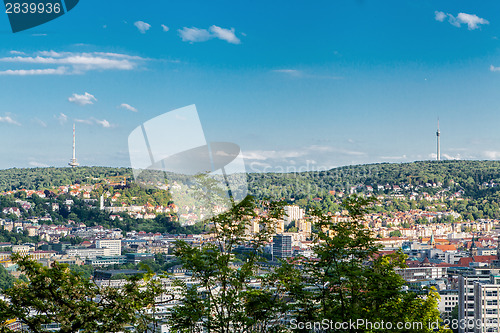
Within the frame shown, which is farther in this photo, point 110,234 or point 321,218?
point 110,234

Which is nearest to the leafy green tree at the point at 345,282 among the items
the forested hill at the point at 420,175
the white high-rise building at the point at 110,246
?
the white high-rise building at the point at 110,246

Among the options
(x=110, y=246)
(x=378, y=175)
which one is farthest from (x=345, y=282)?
(x=378, y=175)

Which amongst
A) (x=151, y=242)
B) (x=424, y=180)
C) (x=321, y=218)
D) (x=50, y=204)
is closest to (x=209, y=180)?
(x=321, y=218)

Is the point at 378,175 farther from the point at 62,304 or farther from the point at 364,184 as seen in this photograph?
the point at 62,304

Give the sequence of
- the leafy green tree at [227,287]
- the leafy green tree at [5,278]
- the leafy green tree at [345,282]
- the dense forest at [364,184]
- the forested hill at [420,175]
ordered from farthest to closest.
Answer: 1. the forested hill at [420,175]
2. the dense forest at [364,184]
3. the leafy green tree at [5,278]
4. the leafy green tree at [345,282]
5. the leafy green tree at [227,287]

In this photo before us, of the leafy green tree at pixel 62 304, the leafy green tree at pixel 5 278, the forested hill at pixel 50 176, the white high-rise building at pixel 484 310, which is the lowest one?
the leafy green tree at pixel 5 278

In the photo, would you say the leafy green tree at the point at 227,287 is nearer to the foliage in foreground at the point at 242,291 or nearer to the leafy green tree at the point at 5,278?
the foliage in foreground at the point at 242,291

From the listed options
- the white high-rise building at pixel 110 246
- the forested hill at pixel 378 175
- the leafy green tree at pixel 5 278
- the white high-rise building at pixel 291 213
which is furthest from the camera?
the forested hill at pixel 378 175

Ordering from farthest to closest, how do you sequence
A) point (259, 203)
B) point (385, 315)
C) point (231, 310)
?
point (259, 203)
point (385, 315)
point (231, 310)

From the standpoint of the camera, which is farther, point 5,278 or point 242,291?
point 5,278

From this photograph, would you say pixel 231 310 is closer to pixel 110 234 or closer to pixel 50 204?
pixel 110 234

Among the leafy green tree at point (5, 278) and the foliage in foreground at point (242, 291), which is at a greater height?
the foliage in foreground at point (242, 291)
